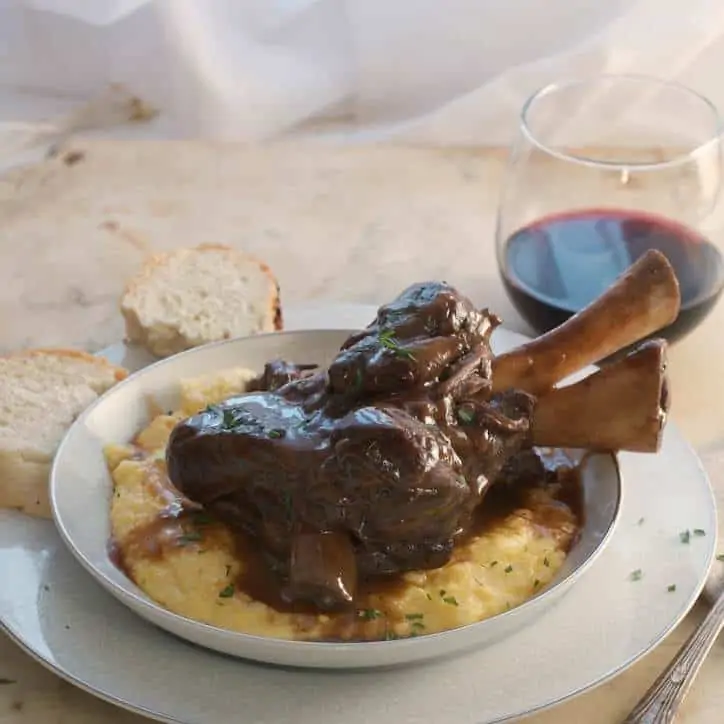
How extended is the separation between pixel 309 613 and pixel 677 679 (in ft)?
2.09

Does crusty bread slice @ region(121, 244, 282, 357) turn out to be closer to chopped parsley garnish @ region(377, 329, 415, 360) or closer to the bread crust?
the bread crust

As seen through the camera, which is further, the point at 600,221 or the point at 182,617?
the point at 600,221

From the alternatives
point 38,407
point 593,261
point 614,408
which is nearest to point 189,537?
point 38,407

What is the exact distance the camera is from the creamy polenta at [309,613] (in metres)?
1.99

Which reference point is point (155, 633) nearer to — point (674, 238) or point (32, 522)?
point (32, 522)

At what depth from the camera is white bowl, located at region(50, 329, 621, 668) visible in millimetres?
1890

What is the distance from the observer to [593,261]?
2943mm

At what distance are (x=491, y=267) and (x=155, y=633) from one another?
186 cm

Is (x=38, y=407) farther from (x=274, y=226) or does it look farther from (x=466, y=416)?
(x=274, y=226)

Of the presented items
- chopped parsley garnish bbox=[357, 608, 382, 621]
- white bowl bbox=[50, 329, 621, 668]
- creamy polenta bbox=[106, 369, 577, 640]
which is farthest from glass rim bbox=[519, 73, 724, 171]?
chopped parsley garnish bbox=[357, 608, 382, 621]

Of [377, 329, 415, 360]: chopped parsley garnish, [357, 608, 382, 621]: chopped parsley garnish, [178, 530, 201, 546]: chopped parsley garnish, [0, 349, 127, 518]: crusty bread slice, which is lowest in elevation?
[357, 608, 382, 621]: chopped parsley garnish

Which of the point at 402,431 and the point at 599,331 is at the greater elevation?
the point at 402,431

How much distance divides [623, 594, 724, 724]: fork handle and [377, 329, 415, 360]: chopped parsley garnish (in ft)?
2.29

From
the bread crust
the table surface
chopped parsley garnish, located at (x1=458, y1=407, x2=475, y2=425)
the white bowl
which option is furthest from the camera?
the table surface
